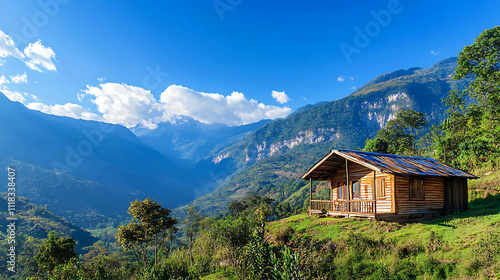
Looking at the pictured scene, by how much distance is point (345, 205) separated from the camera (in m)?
21.5

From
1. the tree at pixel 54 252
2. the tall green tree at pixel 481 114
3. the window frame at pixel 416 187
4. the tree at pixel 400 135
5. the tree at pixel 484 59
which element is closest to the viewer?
the window frame at pixel 416 187

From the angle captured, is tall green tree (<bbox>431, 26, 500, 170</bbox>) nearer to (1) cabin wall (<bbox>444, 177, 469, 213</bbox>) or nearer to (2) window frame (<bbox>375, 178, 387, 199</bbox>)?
(1) cabin wall (<bbox>444, 177, 469, 213</bbox>)

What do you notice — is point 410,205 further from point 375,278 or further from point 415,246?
point 375,278

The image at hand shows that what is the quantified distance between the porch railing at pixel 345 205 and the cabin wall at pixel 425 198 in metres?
1.87

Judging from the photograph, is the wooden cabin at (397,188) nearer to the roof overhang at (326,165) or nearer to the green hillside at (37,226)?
the roof overhang at (326,165)

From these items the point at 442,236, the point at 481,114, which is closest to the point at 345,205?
Result: the point at 442,236

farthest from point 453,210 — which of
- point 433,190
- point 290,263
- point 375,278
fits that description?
point 290,263

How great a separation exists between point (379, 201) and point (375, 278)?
919 centimetres

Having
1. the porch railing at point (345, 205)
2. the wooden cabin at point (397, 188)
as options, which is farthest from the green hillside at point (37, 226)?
the wooden cabin at point (397, 188)

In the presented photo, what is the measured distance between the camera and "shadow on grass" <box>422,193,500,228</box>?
16780 millimetres

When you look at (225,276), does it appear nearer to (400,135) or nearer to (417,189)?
(417,189)

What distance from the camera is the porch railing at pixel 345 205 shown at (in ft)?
60.6

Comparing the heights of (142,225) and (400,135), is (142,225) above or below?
below

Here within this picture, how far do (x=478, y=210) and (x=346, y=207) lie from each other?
8.78 m
